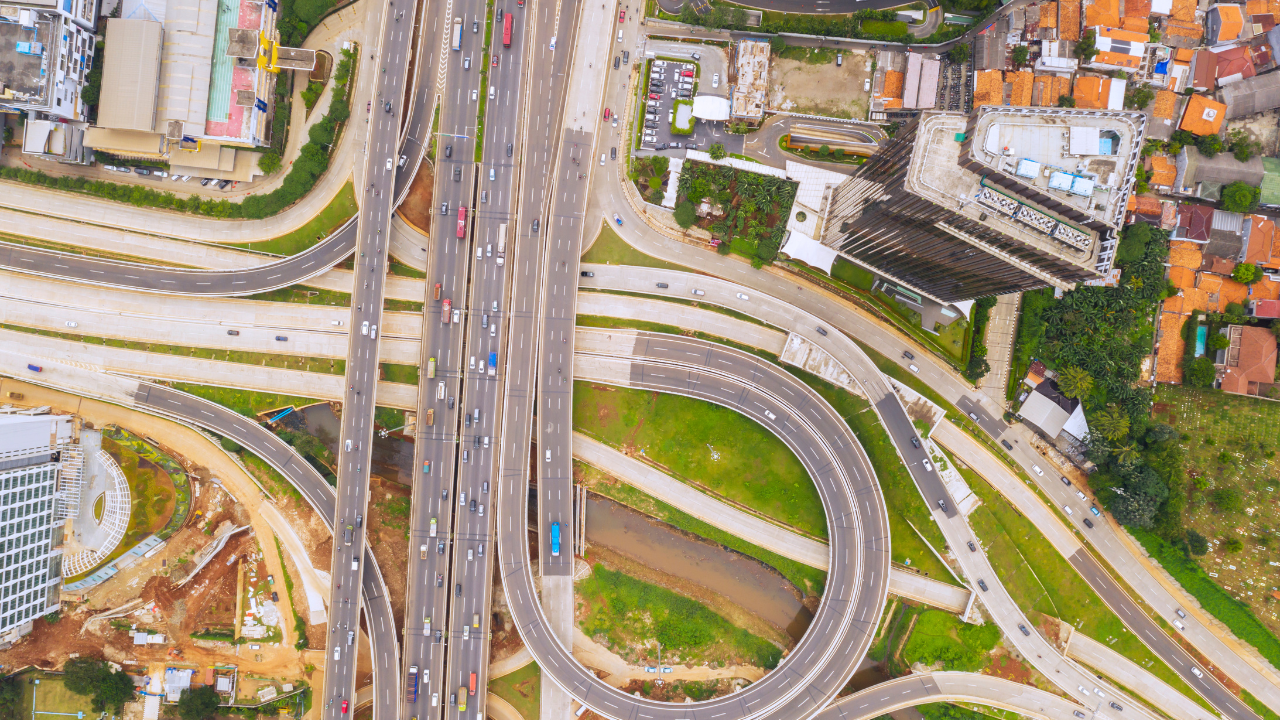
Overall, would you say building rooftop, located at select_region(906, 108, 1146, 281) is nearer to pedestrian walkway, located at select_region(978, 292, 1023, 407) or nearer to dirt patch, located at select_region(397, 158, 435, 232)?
pedestrian walkway, located at select_region(978, 292, 1023, 407)

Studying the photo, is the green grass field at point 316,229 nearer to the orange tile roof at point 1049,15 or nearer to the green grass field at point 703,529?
the green grass field at point 703,529

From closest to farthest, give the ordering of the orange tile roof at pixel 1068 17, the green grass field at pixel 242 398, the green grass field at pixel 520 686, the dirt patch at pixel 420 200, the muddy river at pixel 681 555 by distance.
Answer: the orange tile roof at pixel 1068 17
the green grass field at pixel 242 398
the green grass field at pixel 520 686
the dirt patch at pixel 420 200
the muddy river at pixel 681 555

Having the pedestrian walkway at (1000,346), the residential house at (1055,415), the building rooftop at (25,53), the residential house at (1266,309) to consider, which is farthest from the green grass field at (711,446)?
the building rooftop at (25,53)

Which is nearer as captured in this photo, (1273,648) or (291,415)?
(1273,648)

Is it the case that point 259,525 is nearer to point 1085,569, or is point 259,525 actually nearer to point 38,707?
point 38,707

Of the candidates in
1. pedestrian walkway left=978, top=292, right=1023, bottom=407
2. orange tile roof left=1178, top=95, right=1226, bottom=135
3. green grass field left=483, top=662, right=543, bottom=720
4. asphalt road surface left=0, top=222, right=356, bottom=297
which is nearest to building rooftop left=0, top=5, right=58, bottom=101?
asphalt road surface left=0, top=222, right=356, bottom=297

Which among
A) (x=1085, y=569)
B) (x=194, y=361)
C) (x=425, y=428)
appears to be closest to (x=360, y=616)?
(x=425, y=428)
